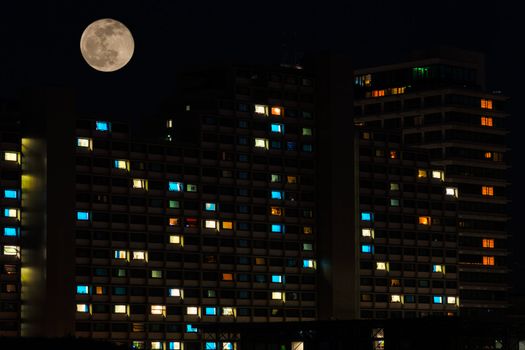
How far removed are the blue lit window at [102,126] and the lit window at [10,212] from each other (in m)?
15.5

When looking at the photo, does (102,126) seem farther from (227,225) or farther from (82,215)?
(227,225)

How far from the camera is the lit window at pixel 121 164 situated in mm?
188250


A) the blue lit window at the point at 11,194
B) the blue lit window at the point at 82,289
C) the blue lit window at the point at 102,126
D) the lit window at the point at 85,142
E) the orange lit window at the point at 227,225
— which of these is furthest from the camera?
the orange lit window at the point at 227,225

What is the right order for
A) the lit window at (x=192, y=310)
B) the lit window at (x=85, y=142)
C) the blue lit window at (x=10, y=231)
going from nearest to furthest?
the blue lit window at (x=10, y=231), the lit window at (x=85, y=142), the lit window at (x=192, y=310)

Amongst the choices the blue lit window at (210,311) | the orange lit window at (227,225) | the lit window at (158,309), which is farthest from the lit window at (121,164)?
the blue lit window at (210,311)

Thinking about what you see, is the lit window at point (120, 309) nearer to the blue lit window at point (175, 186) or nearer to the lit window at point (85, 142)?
the blue lit window at point (175, 186)

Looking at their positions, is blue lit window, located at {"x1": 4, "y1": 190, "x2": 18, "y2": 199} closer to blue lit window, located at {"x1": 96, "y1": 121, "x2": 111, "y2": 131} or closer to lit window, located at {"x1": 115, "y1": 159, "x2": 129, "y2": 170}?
blue lit window, located at {"x1": 96, "y1": 121, "x2": 111, "y2": 131}

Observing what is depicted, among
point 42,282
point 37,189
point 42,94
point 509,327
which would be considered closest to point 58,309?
point 42,282

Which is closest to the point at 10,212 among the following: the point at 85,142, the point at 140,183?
the point at 85,142

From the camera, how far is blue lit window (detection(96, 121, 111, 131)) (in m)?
187

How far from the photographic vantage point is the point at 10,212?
182m

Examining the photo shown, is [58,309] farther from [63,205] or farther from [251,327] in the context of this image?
[251,327]

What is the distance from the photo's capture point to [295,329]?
17000 centimetres

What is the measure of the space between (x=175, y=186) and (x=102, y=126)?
→ 13861 millimetres
